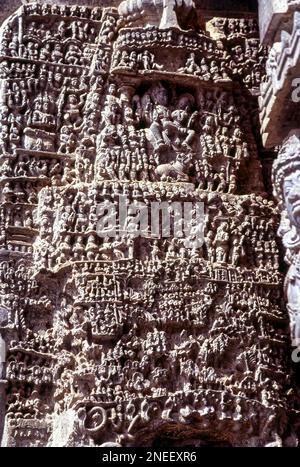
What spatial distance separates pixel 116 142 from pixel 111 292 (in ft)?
3.29

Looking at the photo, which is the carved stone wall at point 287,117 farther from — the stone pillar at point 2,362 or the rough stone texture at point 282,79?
the stone pillar at point 2,362

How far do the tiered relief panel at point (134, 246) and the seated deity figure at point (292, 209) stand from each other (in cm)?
60

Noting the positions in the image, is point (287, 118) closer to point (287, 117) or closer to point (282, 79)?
point (287, 117)

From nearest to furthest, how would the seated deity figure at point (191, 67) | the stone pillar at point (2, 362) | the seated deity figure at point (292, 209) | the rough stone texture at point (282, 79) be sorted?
the rough stone texture at point (282, 79) → the seated deity figure at point (292, 209) → the stone pillar at point (2, 362) → the seated deity figure at point (191, 67)

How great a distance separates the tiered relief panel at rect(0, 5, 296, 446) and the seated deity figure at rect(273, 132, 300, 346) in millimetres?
604

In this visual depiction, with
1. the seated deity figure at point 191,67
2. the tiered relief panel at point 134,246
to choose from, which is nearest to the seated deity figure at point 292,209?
the tiered relief panel at point 134,246

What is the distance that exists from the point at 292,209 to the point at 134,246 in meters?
1.16

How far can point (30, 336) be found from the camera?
6.36 m

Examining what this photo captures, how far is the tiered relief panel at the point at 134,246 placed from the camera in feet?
20.3

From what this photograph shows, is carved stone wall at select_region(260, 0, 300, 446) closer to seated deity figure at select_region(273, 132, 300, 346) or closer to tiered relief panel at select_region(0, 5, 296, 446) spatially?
seated deity figure at select_region(273, 132, 300, 346)

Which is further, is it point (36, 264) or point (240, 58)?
point (240, 58)

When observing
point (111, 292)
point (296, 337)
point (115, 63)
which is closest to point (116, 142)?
point (115, 63)

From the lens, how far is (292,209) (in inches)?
225
